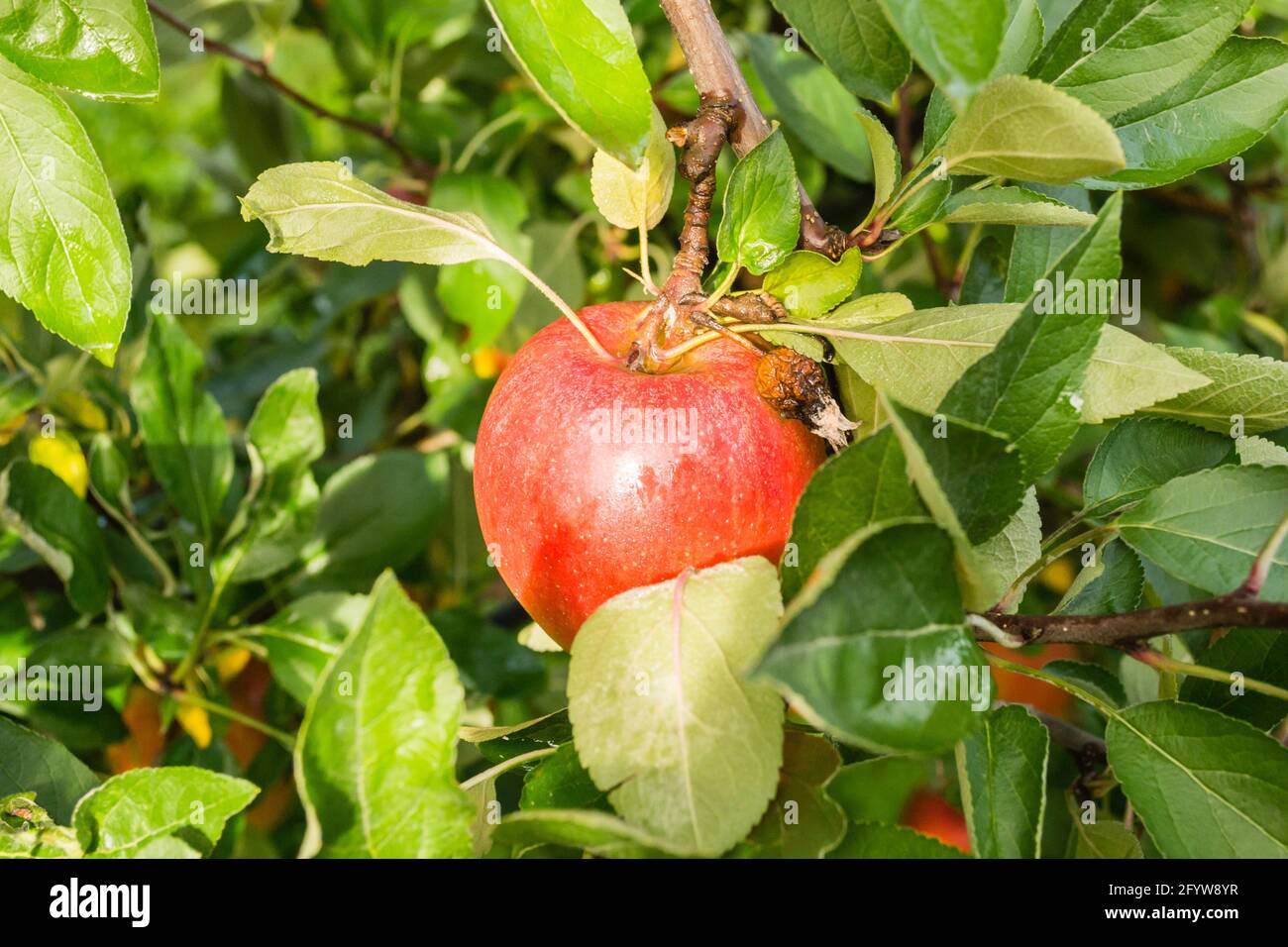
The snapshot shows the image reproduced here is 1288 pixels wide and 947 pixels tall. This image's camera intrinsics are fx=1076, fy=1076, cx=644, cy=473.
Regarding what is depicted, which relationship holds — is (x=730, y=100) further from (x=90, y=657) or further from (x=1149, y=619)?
(x=90, y=657)

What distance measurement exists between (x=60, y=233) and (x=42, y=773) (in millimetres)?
283

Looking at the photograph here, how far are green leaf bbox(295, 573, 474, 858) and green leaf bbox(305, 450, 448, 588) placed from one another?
46 cm

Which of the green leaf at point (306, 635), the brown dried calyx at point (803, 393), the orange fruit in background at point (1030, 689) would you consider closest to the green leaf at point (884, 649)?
the brown dried calyx at point (803, 393)

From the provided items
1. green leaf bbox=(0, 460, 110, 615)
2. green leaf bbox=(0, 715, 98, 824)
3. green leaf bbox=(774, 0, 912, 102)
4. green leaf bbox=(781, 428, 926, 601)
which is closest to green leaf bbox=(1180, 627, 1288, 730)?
green leaf bbox=(781, 428, 926, 601)

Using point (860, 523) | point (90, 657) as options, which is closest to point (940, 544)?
point (860, 523)

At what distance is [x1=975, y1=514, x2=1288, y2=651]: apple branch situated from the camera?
0.44 m

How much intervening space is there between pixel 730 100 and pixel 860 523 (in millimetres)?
243

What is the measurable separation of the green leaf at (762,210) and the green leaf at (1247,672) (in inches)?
12.4

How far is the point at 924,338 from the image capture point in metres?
0.50

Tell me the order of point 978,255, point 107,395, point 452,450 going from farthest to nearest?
point 452,450 → point 107,395 → point 978,255

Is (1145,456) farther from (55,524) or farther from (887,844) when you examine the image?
(55,524)

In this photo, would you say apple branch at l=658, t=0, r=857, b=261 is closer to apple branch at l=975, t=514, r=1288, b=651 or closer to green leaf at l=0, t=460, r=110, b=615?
apple branch at l=975, t=514, r=1288, b=651
